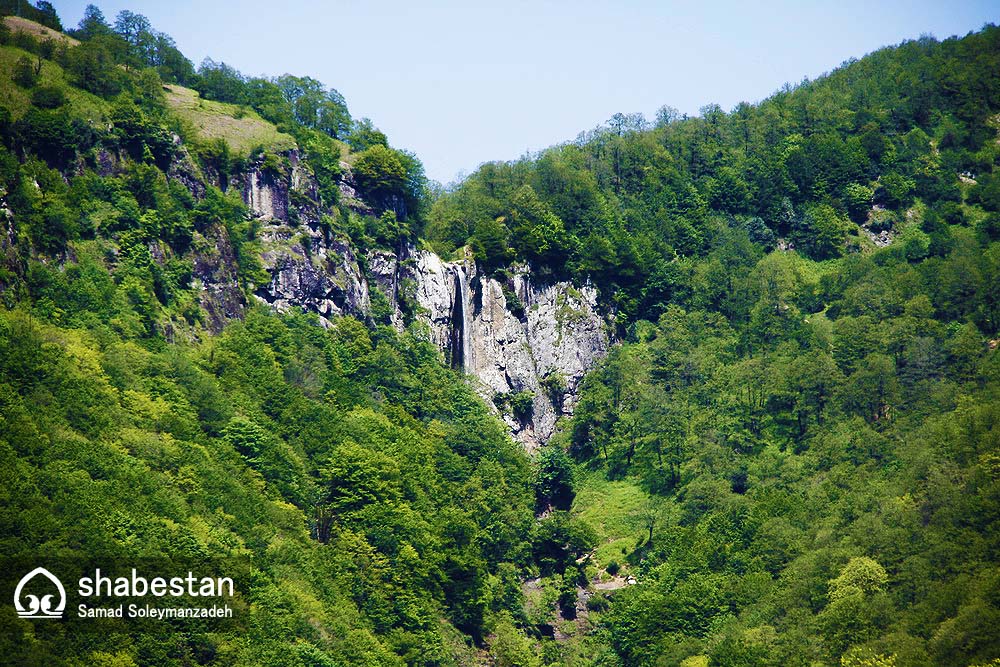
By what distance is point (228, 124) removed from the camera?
122688 mm

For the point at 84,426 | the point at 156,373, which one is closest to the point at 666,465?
the point at 156,373

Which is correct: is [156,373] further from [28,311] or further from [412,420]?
[412,420]

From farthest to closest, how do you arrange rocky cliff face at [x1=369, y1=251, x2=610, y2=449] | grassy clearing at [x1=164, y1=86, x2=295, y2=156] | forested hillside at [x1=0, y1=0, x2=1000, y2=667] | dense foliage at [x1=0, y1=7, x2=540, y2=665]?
rocky cliff face at [x1=369, y1=251, x2=610, y2=449], grassy clearing at [x1=164, y1=86, x2=295, y2=156], forested hillside at [x1=0, y1=0, x2=1000, y2=667], dense foliage at [x1=0, y1=7, x2=540, y2=665]

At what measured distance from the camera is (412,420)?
114 metres

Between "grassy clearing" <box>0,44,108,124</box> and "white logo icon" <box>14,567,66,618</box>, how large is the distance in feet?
145

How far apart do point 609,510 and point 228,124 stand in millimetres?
52619

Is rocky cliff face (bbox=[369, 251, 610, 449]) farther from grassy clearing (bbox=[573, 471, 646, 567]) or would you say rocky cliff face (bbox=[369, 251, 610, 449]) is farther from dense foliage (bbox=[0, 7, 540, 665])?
grassy clearing (bbox=[573, 471, 646, 567])

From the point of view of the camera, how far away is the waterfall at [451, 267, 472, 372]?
129 m

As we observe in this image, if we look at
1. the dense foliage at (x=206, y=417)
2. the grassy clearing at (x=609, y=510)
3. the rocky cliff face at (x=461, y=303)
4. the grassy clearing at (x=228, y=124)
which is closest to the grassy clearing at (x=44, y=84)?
the dense foliage at (x=206, y=417)

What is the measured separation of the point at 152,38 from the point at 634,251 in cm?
5745

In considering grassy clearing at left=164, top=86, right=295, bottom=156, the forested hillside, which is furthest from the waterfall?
grassy clearing at left=164, top=86, right=295, bottom=156

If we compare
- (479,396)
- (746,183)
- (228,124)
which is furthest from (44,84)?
(746,183)

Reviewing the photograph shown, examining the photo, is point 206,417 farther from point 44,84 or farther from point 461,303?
point 461,303

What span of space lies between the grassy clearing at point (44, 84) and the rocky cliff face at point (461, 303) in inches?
646
